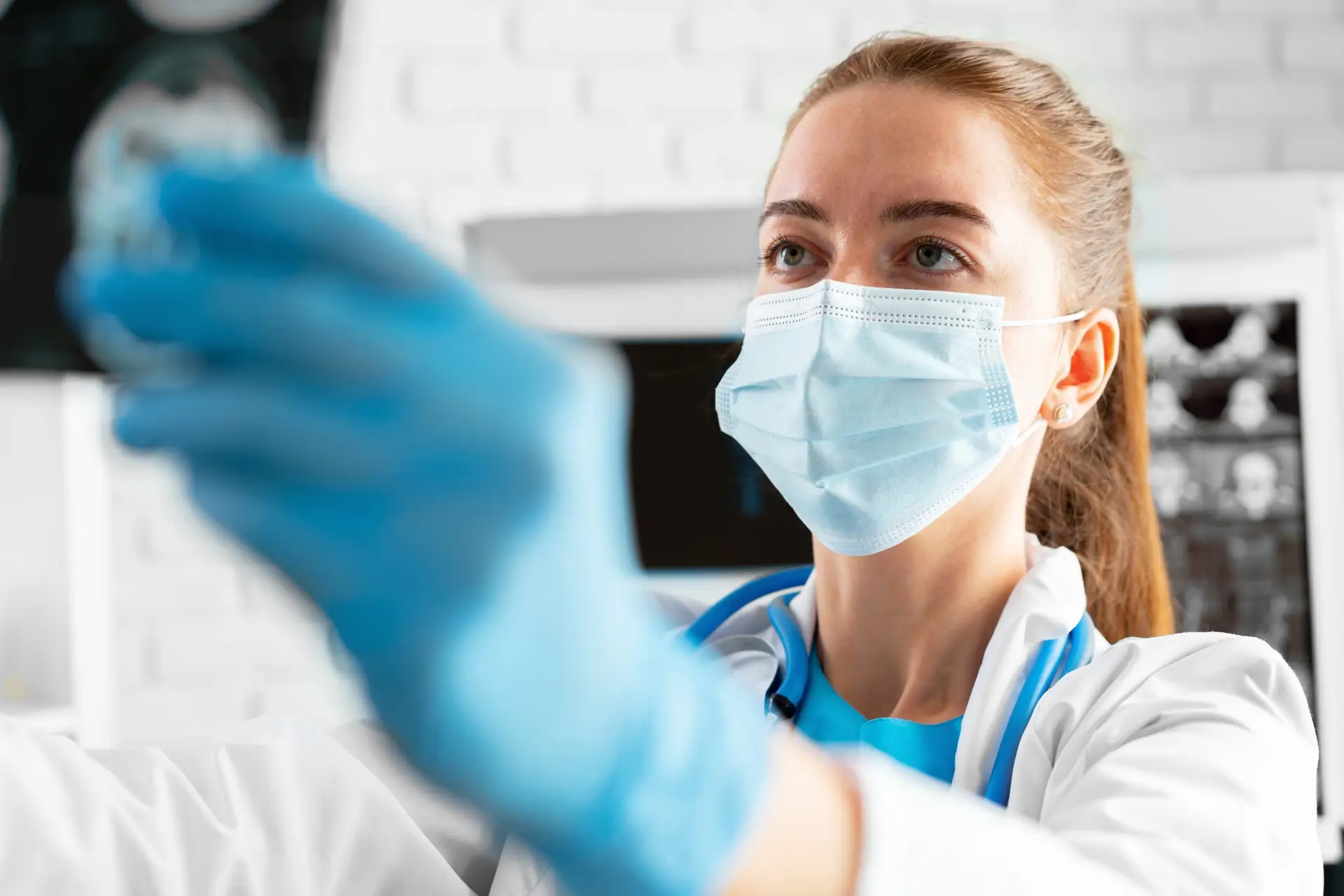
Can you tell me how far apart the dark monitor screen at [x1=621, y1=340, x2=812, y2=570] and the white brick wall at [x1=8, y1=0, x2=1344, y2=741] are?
0.59m

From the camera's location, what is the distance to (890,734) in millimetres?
913

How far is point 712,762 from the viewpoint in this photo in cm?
35

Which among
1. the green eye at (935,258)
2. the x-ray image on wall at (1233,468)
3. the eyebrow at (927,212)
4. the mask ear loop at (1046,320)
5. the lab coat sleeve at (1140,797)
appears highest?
the eyebrow at (927,212)

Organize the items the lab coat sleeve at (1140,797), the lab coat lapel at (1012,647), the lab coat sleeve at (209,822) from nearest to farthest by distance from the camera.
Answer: the lab coat sleeve at (1140,797)
the lab coat sleeve at (209,822)
the lab coat lapel at (1012,647)

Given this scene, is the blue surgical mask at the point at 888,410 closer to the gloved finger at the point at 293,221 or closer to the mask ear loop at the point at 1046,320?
the mask ear loop at the point at 1046,320

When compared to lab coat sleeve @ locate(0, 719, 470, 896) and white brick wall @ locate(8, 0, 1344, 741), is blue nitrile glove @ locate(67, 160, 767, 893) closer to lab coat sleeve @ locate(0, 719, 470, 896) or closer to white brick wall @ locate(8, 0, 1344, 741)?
lab coat sleeve @ locate(0, 719, 470, 896)

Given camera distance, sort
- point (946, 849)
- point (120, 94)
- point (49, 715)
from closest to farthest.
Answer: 1. point (946, 849)
2. point (49, 715)
3. point (120, 94)

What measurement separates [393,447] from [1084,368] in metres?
0.91

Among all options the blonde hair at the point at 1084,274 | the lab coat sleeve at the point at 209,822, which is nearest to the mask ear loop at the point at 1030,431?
the blonde hair at the point at 1084,274

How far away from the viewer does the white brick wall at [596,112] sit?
7.52ft

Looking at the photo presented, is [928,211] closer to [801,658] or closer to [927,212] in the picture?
[927,212]

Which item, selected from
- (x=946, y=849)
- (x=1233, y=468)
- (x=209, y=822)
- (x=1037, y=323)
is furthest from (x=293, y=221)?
(x=1233, y=468)

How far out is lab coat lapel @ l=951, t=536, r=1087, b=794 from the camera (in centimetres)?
82

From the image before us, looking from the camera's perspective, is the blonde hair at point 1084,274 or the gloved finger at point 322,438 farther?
the blonde hair at point 1084,274
